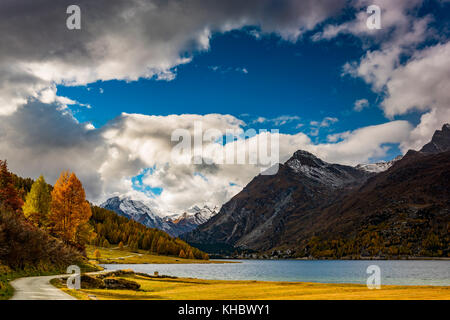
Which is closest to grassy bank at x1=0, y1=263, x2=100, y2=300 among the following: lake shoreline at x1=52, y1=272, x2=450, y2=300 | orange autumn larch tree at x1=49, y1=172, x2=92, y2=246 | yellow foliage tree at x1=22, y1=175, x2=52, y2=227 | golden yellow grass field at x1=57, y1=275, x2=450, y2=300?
lake shoreline at x1=52, y1=272, x2=450, y2=300

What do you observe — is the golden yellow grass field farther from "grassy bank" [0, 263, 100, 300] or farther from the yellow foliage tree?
the yellow foliage tree

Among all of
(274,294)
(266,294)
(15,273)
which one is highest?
(15,273)

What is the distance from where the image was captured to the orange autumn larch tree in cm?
8306

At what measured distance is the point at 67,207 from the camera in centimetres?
8375

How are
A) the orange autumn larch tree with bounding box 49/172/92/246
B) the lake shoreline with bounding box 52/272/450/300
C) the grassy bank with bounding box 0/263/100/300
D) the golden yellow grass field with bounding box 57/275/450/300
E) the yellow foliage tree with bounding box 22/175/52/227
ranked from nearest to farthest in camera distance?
the lake shoreline with bounding box 52/272/450/300 < the golden yellow grass field with bounding box 57/275/450/300 < the grassy bank with bounding box 0/263/100/300 < the orange autumn larch tree with bounding box 49/172/92/246 < the yellow foliage tree with bounding box 22/175/52/227

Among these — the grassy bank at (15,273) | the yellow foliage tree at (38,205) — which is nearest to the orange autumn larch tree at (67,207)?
the yellow foliage tree at (38,205)

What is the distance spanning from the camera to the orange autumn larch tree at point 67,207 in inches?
3270

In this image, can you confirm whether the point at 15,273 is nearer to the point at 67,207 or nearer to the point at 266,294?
the point at 266,294

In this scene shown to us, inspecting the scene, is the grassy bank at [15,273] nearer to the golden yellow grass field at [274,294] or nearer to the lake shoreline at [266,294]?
the lake shoreline at [266,294]


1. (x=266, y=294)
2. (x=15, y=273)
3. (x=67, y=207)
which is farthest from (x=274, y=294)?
(x=67, y=207)

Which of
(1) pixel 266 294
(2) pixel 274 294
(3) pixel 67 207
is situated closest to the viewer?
(2) pixel 274 294
